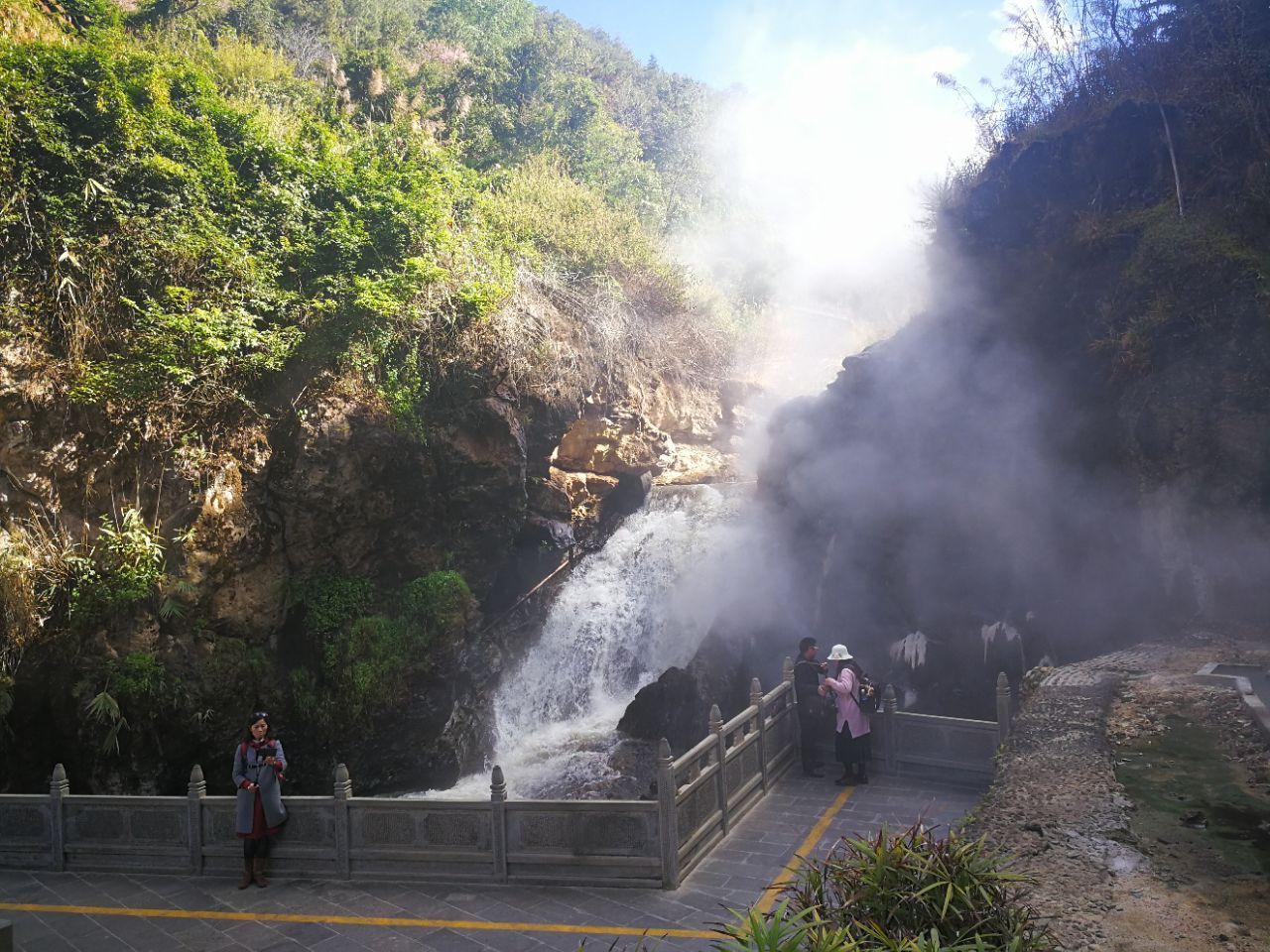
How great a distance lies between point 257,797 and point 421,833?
171 cm

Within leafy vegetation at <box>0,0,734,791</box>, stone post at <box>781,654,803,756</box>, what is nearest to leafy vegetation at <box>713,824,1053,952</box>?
stone post at <box>781,654,803,756</box>

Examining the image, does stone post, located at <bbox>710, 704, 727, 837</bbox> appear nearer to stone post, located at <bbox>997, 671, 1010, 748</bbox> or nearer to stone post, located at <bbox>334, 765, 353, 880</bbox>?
stone post, located at <bbox>997, 671, 1010, 748</bbox>

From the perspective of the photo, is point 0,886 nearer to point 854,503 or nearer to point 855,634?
point 855,634

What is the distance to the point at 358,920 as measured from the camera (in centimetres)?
745

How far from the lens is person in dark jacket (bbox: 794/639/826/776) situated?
36.6 ft

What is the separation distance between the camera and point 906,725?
11.0 m

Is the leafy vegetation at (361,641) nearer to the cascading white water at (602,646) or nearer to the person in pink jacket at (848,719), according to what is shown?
the cascading white water at (602,646)

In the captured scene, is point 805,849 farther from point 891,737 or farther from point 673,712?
point 673,712

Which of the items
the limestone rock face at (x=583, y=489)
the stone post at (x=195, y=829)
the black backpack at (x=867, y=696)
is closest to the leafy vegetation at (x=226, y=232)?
the limestone rock face at (x=583, y=489)

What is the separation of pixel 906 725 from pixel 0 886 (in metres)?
10.6

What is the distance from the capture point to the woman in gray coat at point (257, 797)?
8.24 meters

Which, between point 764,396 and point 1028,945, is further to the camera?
point 764,396

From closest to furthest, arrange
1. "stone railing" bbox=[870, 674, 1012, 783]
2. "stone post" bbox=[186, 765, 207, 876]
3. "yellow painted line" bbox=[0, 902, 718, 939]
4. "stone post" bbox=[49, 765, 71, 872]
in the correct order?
"yellow painted line" bbox=[0, 902, 718, 939]
"stone post" bbox=[186, 765, 207, 876]
"stone post" bbox=[49, 765, 71, 872]
"stone railing" bbox=[870, 674, 1012, 783]

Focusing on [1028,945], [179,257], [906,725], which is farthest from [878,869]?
[179,257]
